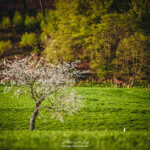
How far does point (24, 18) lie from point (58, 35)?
25.4 m

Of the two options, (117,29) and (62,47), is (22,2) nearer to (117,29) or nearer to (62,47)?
(62,47)

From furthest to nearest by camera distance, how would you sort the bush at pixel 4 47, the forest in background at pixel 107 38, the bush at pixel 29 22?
1. the bush at pixel 29 22
2. the bush at pixel 4 47
3. the forest in background at pixel 107 38

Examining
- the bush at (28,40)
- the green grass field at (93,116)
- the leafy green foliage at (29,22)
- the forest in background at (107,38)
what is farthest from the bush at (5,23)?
the green grass field at (93,116)

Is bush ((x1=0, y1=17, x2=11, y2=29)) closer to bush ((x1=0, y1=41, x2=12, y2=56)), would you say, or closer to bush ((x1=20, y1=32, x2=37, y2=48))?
bush ((x1=20, y1=32, x2=37, y2=48))

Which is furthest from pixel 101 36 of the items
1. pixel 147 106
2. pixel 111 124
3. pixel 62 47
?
pixel 111 124

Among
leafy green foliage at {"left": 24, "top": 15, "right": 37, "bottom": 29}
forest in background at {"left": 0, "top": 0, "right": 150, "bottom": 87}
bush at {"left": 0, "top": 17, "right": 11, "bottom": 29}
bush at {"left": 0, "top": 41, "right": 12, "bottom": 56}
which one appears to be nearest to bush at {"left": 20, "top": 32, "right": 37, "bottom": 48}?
bush at {"left": 0, "top": 41, "right": 12, "bottom": 56}

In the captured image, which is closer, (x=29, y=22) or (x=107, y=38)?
(x=107, y=38)

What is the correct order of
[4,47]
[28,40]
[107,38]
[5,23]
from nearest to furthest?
[107,38] < [4,47] < [28,40] < [5,23]

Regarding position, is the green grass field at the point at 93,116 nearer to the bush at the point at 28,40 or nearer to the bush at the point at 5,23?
the bush at the point at 28,40

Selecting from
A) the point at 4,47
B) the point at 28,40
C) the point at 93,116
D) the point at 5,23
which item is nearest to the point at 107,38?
the point at 93,116

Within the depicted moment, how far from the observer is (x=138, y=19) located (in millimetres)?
24609

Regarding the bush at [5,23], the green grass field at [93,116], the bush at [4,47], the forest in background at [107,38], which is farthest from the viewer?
the bush at [5,23]

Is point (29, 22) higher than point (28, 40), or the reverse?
point (29, 22)

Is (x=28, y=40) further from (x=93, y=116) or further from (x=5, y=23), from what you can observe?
(x=93, y=116)
